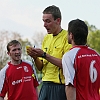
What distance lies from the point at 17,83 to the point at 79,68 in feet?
9.35

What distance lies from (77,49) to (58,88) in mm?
1105

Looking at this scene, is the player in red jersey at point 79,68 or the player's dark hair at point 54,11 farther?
the player's dark hair at point 54,11

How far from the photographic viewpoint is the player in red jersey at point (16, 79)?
23.8 feet

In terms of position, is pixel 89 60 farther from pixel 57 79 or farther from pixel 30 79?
pixel 30 79

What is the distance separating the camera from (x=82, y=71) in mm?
4613

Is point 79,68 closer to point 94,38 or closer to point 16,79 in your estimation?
point 16,79

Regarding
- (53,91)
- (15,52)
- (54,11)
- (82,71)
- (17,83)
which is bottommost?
(17,83)

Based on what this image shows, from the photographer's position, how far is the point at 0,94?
293 inches

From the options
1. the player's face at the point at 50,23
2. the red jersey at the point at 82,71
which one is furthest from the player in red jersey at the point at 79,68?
the player's face at the point at 50,23

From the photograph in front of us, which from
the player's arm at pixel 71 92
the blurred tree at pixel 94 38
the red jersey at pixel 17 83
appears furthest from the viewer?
the blurred tree at pixel 94 38

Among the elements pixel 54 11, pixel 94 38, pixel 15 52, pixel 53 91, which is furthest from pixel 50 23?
pixel 94 38

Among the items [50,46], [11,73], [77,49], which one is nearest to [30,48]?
[50,46]

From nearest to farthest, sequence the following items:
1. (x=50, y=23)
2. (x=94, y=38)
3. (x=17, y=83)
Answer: (x=50, y=23), (x=17, y=83), (x=94, y=38)

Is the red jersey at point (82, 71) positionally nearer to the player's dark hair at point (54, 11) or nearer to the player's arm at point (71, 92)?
the player's arm at point (71, 92)
